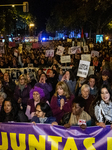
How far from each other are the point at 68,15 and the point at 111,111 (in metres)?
31.4

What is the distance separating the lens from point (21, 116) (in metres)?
4.75

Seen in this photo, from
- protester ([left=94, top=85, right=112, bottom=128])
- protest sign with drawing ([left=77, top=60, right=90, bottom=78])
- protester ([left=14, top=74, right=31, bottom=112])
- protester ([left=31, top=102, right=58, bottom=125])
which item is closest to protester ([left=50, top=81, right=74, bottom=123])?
protester ([left=31, top=102, right=58, bottom=125])

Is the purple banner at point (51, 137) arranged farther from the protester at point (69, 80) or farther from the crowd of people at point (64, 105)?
the protester at point (69, 80)

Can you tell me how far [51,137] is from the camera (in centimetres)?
428

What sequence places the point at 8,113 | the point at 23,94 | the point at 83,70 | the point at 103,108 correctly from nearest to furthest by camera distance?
the point at 103,108, the point at 8,113, the point at 23,94, the point at 83,70

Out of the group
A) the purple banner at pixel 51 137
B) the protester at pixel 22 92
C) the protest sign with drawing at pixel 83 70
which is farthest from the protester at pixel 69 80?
the purple banner at pixel 51 137

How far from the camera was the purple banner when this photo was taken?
411 centimetres

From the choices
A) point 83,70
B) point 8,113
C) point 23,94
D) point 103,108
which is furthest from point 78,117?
point 83,70

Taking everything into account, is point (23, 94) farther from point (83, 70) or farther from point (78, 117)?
point (78, 117)

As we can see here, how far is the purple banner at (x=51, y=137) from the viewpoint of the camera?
4105 millimetres

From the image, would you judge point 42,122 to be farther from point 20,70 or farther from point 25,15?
point 25,15

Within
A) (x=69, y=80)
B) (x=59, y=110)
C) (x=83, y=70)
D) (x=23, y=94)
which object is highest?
(x=83, y=70)

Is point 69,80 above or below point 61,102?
above

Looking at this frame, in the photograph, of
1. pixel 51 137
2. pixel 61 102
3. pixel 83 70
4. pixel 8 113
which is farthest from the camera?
pixel 83 70
